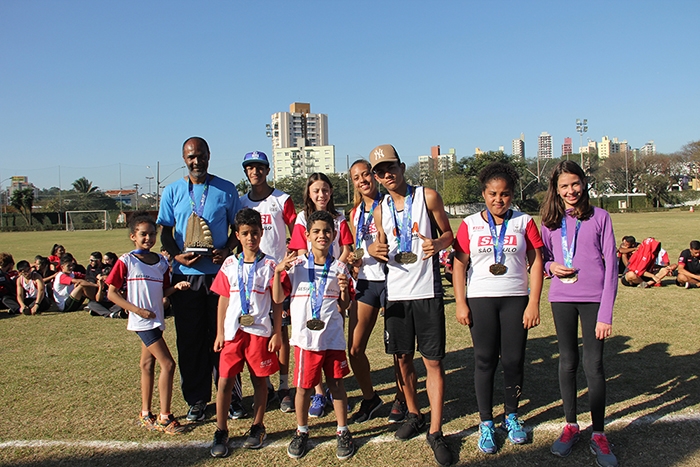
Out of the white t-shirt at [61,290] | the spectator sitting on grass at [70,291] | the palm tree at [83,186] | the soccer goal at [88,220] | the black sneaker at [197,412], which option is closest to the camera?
the black sneaker at [197,412]

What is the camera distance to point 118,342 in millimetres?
7309

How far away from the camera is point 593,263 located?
3.71 metres

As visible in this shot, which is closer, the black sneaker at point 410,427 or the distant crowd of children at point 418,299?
the distant crowd of children at point 418,299

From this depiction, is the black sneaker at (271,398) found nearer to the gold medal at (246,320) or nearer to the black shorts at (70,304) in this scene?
the gold medal at (246,320)

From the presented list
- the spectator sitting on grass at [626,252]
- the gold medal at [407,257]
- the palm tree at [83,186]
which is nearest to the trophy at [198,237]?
the gold medal at [407,257]

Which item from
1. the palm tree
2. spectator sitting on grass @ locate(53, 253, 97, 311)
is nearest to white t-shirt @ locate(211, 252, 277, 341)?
spectator sitting on grass @ locate(53, 253, 97, 311)

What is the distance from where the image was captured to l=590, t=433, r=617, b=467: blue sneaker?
3.38 meters

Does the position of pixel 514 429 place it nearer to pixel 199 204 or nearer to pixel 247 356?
pixel 247 356

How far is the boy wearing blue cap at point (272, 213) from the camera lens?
480 cm

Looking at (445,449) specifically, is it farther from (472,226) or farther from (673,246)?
(673,246)

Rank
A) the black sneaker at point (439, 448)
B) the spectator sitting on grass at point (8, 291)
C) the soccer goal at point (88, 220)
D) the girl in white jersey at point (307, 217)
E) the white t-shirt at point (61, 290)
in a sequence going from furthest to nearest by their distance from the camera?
the soccer goal at point (88, 220)
the white t-shirt at point (61, 290)
the spectator sitting on grass at point (8, 291)
the girl in white jersey at point (307, 217)
the black sneaker at point (439, 448)

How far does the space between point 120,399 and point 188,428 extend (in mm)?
1101

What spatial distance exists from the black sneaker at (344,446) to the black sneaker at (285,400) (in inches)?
38.3

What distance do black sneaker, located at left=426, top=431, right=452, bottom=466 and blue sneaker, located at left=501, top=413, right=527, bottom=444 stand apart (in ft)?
1.82
